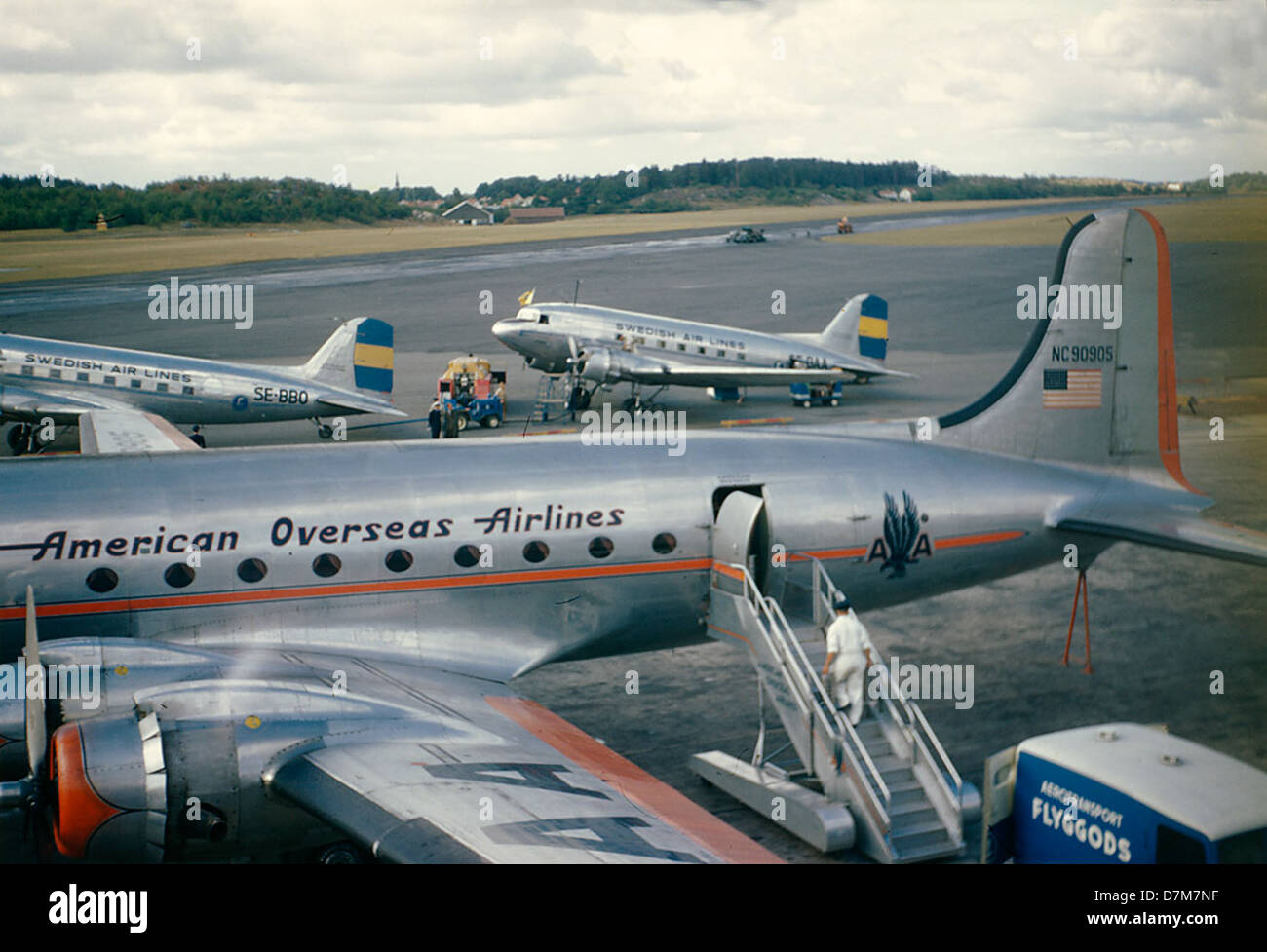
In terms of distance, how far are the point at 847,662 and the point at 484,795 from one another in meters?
4.81

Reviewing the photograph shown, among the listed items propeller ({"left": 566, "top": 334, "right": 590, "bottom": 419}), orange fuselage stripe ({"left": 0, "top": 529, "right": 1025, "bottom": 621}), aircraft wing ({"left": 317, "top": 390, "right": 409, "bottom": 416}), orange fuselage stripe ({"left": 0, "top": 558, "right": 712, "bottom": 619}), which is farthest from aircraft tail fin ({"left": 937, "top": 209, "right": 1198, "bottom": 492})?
propeller ({"left": 566, "top": 334, "right": 590, "bottom": 419})

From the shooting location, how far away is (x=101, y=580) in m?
11.9

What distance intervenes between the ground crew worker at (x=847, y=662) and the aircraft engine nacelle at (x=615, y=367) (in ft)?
79.4

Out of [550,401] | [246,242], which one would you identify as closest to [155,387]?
[550,401]

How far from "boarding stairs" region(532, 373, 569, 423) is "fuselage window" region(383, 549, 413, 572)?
22901 millimetres

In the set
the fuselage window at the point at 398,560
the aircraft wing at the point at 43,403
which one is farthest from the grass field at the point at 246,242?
the fuselage window at the point at 398,560

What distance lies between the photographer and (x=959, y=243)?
8738 cm

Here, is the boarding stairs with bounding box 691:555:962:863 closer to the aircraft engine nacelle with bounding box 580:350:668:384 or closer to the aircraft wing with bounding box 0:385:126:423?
the aircraft wing with bounding box 0:385:126:423

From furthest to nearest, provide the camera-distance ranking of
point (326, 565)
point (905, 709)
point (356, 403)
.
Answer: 1. point (356, 403)
2. point (905, 709)
3. point (326, 565)

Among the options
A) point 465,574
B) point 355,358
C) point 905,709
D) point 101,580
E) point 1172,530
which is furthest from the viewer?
point 355,358

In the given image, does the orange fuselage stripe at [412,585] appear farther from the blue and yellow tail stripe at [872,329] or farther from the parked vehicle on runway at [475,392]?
the blue and yellow tail stripe at [872,329]

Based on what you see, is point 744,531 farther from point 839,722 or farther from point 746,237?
point 746,237
